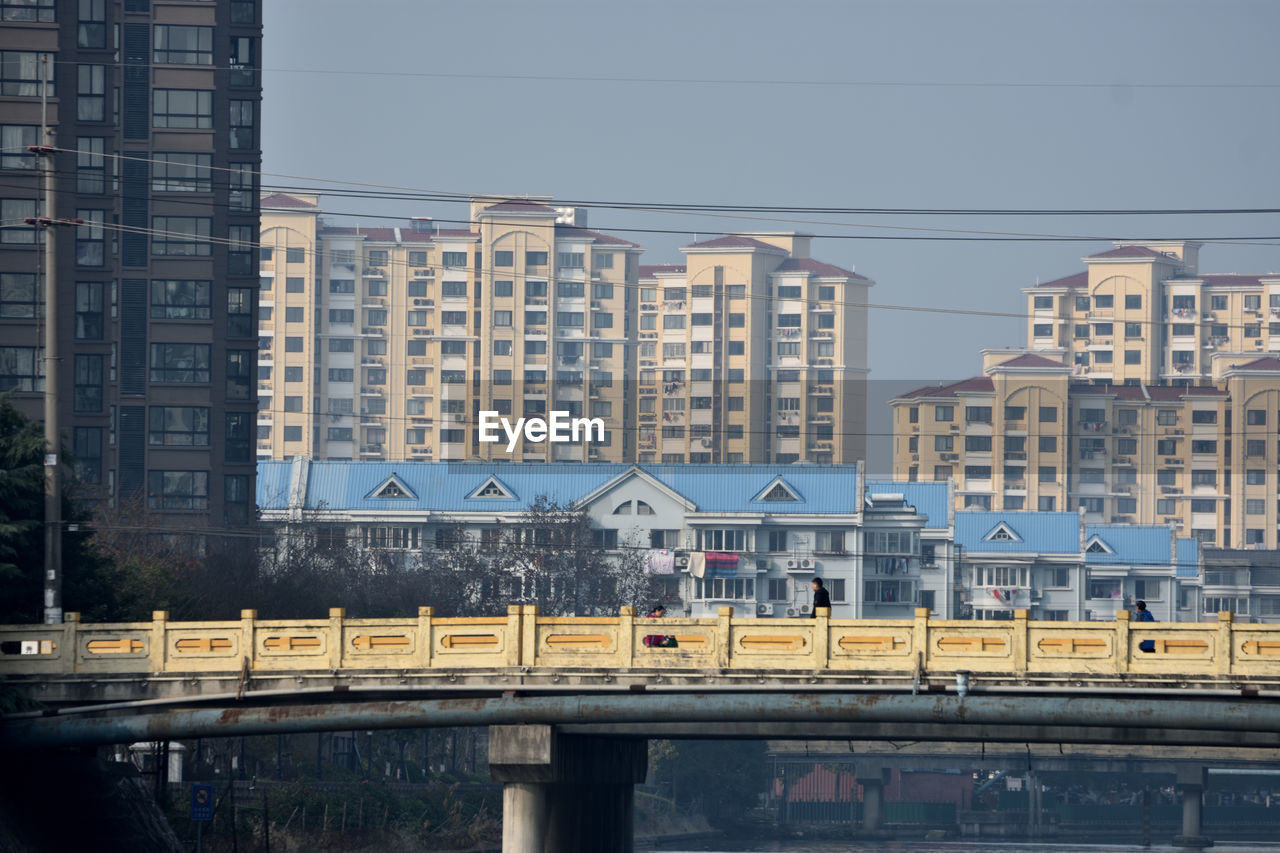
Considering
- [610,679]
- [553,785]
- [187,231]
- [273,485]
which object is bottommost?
[553,785]

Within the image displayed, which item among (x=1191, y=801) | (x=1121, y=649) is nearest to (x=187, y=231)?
(x=1191, y=801)

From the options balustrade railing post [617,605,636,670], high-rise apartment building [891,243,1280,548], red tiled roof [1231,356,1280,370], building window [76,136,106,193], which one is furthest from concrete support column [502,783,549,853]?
red tiled roof [1231,356,1280,370]

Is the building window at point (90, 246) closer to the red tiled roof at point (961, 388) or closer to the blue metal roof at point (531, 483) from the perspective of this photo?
the blue metal roof at point (531, 483)

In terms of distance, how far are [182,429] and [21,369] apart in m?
20.8

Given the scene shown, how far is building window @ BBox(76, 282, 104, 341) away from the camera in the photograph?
288 ft

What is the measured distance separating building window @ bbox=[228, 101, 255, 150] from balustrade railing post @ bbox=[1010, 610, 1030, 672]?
76.7 metres

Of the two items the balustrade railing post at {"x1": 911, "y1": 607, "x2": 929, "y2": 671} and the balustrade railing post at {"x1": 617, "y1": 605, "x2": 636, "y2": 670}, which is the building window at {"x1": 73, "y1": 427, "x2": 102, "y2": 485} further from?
the balustrade railing post at {"x1": 911, "y1": 607, "x2": 929, "y2": 671}

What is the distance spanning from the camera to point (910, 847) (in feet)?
336

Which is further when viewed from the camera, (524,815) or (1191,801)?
(1191,801)

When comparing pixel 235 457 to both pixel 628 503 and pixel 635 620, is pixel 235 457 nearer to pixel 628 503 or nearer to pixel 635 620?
pixel 628 503

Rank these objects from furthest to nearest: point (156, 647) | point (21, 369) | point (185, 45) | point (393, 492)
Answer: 1. point (393, 492)
2. point (185, 45)
3. point (21, 369)
4. point (156, 647)

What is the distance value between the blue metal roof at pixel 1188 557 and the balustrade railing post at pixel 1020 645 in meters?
127

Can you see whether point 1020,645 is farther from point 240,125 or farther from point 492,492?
point 492,492

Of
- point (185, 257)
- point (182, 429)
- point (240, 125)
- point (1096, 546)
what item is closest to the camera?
point (182, 429)
